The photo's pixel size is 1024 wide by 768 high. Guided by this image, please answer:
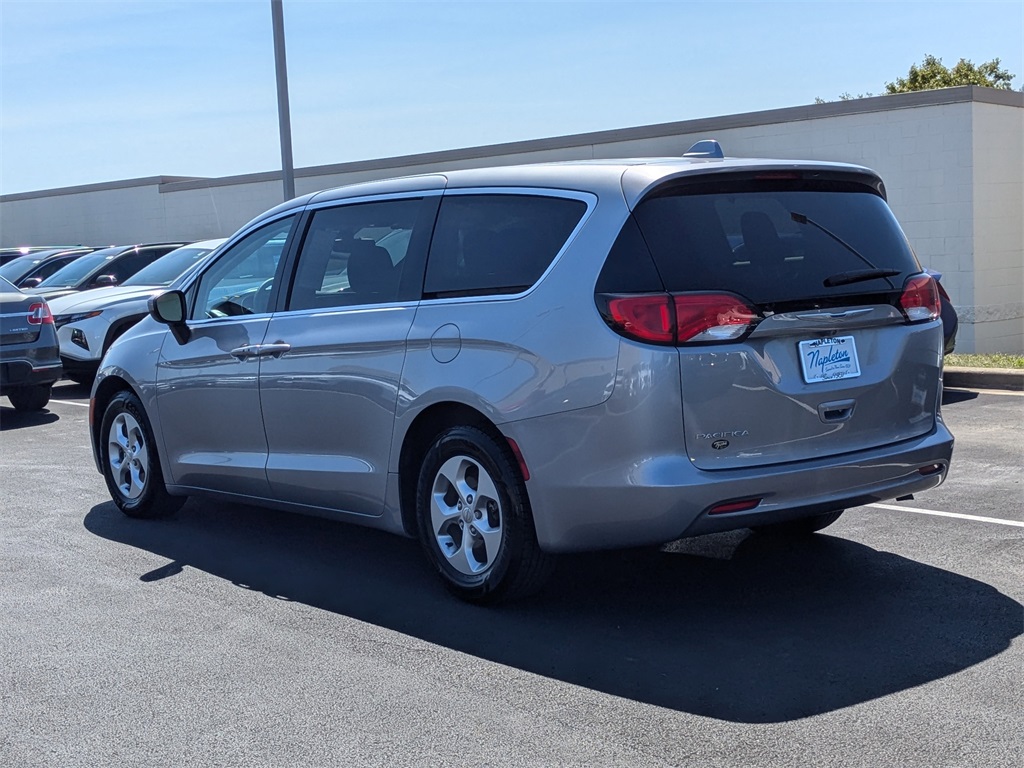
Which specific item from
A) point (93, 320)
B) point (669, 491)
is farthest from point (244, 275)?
point (93, 320)

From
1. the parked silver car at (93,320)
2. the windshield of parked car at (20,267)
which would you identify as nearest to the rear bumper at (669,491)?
the parked silver car at (93,320)

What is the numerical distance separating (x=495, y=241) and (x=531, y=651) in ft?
5.69

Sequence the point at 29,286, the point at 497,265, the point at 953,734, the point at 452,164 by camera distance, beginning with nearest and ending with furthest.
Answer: the point at 953,734, the point at 497,265, the point at 29,286, the point at 452,164

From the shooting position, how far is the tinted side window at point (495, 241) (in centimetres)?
533

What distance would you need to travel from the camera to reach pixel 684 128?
19359 millimetres

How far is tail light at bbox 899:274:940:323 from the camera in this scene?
17.9 feet

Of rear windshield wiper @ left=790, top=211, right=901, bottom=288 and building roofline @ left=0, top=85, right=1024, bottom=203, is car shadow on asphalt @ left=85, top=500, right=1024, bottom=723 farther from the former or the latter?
building roofline @ left=0, top=85, right=1024, bottom=203

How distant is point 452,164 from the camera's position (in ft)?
77.2

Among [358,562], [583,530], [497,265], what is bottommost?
[358,562]

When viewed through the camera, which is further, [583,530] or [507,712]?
[583,530]

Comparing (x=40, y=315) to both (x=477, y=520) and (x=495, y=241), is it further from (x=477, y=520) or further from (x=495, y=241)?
(x=477, y=520)

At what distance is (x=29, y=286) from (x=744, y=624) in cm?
1753

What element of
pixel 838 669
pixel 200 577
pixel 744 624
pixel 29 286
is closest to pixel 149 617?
pixel 200 577

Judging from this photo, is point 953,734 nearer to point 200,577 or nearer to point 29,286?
point 200,577
